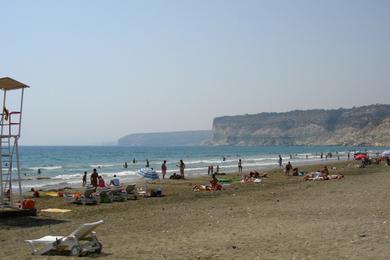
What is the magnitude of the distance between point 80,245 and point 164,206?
347 inches

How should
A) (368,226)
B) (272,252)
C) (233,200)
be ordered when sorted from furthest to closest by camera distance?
(233,200) < (368,226) < (272,252)

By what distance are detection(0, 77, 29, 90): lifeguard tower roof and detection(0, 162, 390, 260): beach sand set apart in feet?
13.0

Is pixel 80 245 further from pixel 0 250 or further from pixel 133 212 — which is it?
pixel 133 212

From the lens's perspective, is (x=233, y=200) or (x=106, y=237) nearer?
(x=106, y=237)

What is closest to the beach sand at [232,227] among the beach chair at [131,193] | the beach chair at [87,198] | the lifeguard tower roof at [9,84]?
the beach chair at [87,198]

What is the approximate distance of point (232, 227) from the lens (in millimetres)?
12648

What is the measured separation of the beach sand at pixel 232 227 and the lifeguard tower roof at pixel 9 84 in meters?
3.95

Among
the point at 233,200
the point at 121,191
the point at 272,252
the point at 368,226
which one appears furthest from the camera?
the point at 121,191

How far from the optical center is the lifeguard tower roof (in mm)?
15188

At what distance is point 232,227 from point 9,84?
7.98m

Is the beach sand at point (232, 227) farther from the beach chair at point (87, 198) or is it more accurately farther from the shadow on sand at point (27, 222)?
the beach chair at point (87, 198)

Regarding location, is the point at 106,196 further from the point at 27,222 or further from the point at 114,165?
the point at 114,165

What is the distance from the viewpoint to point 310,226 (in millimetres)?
12102

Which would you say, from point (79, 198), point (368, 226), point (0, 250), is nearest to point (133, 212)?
point (79, 198)
